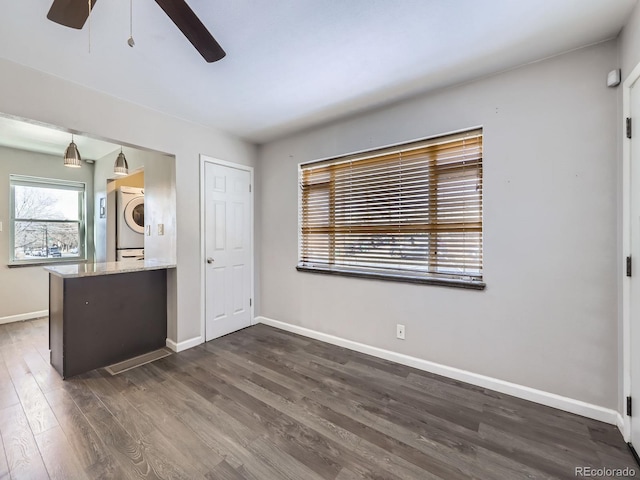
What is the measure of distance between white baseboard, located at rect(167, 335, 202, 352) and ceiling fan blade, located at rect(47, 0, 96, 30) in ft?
8.66

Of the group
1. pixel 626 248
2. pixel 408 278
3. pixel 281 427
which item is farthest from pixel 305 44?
pixel 281 427

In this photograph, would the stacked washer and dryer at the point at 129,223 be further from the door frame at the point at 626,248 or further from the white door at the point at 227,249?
the door frame at the point at 626,248

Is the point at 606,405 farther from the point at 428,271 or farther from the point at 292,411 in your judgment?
the point at 292,411

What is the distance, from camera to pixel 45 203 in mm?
4109

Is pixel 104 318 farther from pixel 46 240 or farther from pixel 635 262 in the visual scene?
pixel 635 262

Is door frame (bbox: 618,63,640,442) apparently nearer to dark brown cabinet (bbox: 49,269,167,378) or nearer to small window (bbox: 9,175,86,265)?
dark brown cabinet (bbox: 49,269,167,378)

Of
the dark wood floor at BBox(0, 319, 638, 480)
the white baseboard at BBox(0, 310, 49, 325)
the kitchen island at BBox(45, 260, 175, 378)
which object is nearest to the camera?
the dark wood floor at BBox(0, 319, 638, 480)

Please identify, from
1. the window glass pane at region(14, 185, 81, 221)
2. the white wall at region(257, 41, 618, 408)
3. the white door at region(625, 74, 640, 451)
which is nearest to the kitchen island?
the window glass pane at region(14, 185, 81, 221)

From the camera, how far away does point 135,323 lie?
106 inches

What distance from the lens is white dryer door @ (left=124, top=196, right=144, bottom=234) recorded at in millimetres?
4504

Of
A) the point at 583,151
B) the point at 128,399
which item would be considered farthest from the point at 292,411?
the point at 583,151

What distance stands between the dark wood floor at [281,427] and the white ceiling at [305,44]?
240cm

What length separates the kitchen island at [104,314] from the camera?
2295 mm

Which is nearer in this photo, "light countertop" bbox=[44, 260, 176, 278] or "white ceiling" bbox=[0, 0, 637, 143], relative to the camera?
"white ceiling" bbox=[0, 0, 637, 143]
